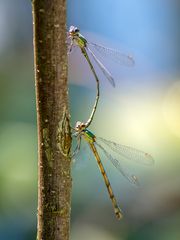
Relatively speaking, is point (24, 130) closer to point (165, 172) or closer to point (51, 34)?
point (165, 172)

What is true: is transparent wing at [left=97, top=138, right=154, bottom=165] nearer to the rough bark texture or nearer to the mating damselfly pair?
the mating damselfly pair

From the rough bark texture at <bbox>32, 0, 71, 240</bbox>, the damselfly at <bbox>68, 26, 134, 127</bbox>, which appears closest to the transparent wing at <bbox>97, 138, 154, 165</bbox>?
the damselfly at <bbox>68, 26, 134, 127</bbox>

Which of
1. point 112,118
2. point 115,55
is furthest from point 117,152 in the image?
point 112,118

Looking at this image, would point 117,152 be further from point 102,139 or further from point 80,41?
point 80,41

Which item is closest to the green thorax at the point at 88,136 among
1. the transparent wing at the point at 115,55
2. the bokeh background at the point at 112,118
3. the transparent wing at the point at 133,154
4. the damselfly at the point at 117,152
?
the damselfly at the point at 117,152

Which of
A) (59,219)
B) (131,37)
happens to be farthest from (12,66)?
(59,219)
